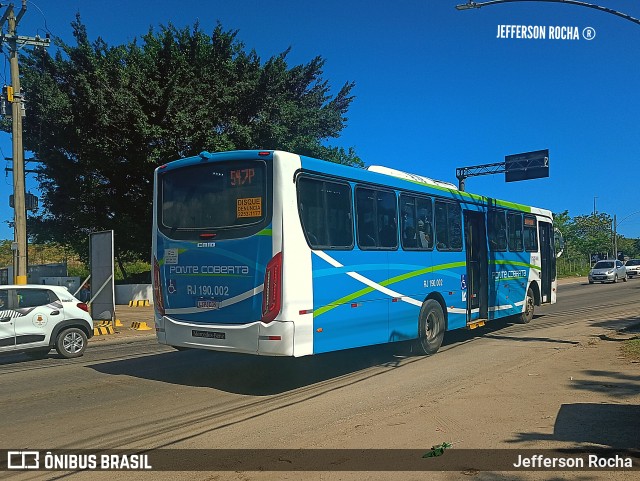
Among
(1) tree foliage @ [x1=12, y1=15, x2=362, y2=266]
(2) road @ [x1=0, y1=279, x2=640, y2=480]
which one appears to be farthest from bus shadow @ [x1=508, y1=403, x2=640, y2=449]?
(1) tree foliage @ [x1=12, y1=15, x2=362, y2=266]

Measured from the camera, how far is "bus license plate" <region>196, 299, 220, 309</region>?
26.2 feet

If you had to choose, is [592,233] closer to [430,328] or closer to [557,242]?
[557,242]

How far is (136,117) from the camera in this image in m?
23.2

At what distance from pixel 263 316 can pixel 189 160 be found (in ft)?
9.12

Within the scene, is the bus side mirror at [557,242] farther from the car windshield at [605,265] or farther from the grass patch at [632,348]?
the car windshield at [605,265]

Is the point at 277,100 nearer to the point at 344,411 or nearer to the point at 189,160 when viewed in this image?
the point at 189,160

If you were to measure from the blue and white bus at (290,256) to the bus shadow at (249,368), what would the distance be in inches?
30.8

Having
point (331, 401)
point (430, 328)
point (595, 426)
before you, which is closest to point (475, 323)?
point (430, 328)

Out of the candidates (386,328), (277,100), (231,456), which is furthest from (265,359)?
(277,100)

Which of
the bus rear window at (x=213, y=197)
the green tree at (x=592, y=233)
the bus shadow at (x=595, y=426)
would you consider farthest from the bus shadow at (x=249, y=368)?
the green tree at (x=592, y=233)

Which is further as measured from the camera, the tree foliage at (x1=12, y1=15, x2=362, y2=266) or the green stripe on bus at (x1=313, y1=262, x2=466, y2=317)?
the tree foliage at (x1=12, y1=15, x2=362, y2=266)

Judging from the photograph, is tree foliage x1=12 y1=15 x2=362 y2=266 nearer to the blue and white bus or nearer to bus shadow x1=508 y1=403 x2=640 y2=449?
the blue and white bus

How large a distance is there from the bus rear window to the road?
2458mm

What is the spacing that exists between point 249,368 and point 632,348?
701 centimetres
